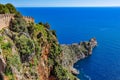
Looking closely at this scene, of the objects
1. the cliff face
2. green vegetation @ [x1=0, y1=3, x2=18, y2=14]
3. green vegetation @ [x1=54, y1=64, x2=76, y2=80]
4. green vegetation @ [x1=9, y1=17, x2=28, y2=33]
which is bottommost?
green vegetation @ [x1=54, y1=64, x2=76, y2=80]

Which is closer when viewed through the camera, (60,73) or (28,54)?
(28,54)

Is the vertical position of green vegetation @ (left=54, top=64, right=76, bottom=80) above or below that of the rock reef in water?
below

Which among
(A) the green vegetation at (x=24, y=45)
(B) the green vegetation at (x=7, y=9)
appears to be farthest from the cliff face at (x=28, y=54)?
(B) the green vegetation at (x=7, y=9)

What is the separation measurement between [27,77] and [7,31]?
9.86 metres

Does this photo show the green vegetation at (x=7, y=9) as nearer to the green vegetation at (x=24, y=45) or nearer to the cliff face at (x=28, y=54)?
the cliff face at (x=28, y=54)

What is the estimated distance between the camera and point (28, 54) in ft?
158

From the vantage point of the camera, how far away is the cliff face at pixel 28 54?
41.1 meters

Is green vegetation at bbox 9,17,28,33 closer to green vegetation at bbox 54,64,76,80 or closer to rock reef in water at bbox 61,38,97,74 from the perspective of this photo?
green vegetation at bbox 54,64,76,80

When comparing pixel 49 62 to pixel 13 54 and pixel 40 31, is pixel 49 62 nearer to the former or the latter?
pixel 40 31

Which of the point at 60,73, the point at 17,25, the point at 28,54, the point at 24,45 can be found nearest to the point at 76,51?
the point at 60,73

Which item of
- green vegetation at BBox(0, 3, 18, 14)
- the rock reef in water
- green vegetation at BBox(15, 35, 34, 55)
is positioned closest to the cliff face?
green vegetation at BBox(15, 35, 34, 55)

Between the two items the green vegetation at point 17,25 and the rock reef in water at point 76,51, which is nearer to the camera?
the green vegetation at point 17,25

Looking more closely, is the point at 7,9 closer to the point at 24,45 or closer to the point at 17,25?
the point at 17,25

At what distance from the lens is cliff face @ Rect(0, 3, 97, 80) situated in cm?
4112
